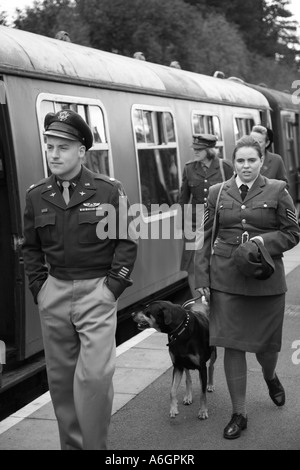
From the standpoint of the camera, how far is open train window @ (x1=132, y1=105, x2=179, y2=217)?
379 inches

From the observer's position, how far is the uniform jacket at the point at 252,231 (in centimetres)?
542

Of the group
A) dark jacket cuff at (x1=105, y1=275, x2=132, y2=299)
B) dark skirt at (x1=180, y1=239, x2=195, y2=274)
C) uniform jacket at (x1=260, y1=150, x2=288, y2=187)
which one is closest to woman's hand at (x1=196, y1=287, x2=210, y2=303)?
dark jacket cuff at (x1=105, y1=275, x2=132, y2=299)

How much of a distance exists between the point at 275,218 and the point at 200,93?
23.4 ft

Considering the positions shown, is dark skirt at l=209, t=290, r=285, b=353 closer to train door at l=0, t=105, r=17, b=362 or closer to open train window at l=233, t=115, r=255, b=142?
train door at l=0, t=105, r=17, b=362

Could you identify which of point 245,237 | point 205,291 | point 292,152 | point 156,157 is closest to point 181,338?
point 205,291

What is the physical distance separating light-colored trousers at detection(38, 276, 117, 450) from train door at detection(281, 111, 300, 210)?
569 inches

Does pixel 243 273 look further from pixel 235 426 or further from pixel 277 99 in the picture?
pixel 277 99

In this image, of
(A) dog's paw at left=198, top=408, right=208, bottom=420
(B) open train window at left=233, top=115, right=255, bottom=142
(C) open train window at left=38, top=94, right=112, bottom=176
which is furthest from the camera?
(B) open train window at left=233, top=115, right=255, bottom=142

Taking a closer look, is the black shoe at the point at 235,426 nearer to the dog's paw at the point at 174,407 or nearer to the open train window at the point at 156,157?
the dog's paw at the point at 174,407

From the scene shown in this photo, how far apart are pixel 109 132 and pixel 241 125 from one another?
20.9 ft

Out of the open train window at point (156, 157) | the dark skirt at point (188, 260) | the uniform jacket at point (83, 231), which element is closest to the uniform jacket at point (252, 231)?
the uniform jacket at point (83, 231)

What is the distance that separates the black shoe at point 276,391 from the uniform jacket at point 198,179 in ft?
10.9

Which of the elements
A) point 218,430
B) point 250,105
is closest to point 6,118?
point 218,430
